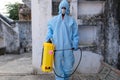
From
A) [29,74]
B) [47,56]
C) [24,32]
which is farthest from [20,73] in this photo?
[24,32]

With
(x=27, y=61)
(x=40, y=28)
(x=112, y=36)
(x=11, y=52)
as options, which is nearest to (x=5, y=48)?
(x=11, y=52)

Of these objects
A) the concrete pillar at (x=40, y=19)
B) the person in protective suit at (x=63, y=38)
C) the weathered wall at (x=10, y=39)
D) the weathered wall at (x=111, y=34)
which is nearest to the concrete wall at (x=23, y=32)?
the weathered wall at (x=10, y=39)

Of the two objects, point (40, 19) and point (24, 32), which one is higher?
point (40, 19)

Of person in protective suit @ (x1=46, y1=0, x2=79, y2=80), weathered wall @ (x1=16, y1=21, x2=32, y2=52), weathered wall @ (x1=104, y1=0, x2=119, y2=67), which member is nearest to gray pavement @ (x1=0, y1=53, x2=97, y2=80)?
weathered wall @ (x1=104, y1=0, x2=119, y2=67)

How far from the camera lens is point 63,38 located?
22.8ft

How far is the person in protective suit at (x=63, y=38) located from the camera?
6.94 m

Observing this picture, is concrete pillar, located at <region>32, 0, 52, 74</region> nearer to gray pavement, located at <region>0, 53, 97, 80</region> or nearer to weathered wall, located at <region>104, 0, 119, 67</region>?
gray pavement, located at <region>0, 53, 97, 80</region>

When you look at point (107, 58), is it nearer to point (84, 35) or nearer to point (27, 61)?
point (84, 35)

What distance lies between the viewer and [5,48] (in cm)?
1410

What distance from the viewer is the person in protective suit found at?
22.8 ft

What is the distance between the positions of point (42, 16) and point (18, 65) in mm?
2355

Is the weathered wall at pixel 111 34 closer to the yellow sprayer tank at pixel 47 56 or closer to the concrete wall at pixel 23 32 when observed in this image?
the yellow sprayer tank at pixel 47 56

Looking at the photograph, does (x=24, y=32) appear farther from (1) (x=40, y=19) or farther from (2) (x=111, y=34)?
(2) (x=111, y=34)

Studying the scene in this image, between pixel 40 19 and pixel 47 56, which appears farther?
pixel 40 19
